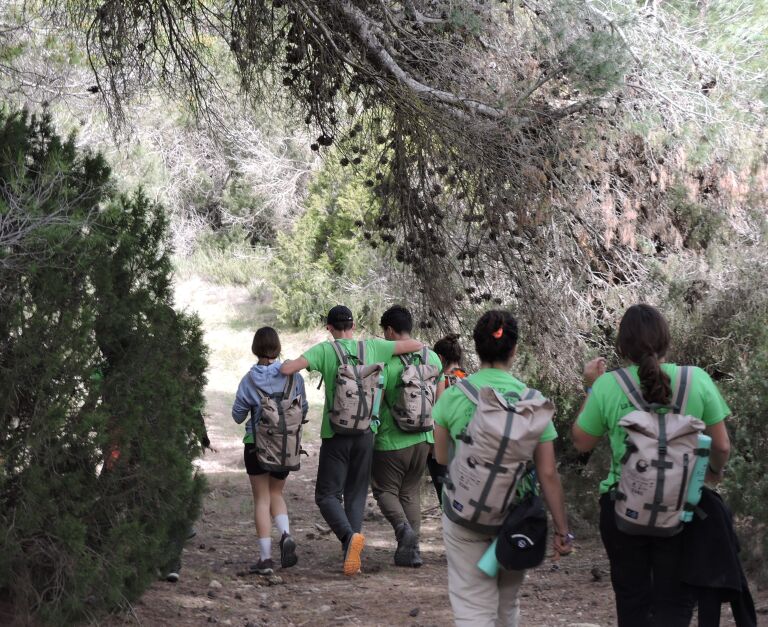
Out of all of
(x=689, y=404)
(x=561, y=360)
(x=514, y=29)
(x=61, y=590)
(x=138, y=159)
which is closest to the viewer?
(x=689, y=404)

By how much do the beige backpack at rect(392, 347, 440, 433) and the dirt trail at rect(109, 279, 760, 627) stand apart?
109cm

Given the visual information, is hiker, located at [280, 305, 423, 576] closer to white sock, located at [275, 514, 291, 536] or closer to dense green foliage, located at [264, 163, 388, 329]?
white sock, located at [275, 514, 291, 536]

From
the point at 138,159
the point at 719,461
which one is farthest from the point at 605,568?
the point at 138,159

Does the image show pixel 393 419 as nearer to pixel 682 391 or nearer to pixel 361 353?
pixel 361 353

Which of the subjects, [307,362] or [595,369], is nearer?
[595,369]

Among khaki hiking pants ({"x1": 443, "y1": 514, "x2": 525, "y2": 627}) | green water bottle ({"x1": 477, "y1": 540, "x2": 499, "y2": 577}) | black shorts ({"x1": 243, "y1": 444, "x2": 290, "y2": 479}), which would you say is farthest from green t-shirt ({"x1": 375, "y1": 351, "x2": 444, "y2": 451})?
green water bottle ({"x1": 477, "y1": 540, "x2": 499, "y2": 577})

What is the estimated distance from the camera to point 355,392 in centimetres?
697

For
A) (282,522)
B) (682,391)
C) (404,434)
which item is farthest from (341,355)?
(682,391)

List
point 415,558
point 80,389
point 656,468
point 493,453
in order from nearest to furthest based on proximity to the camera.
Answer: point 656,468 < point 493,453 < point 80,389 < point 415,558

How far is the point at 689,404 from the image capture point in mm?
3857

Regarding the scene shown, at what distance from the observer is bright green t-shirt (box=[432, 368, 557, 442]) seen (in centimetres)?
404

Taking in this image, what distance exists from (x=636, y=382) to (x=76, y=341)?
2.56 meters

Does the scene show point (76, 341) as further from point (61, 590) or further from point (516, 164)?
point (516, 164)

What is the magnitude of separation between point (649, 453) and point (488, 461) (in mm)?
579
